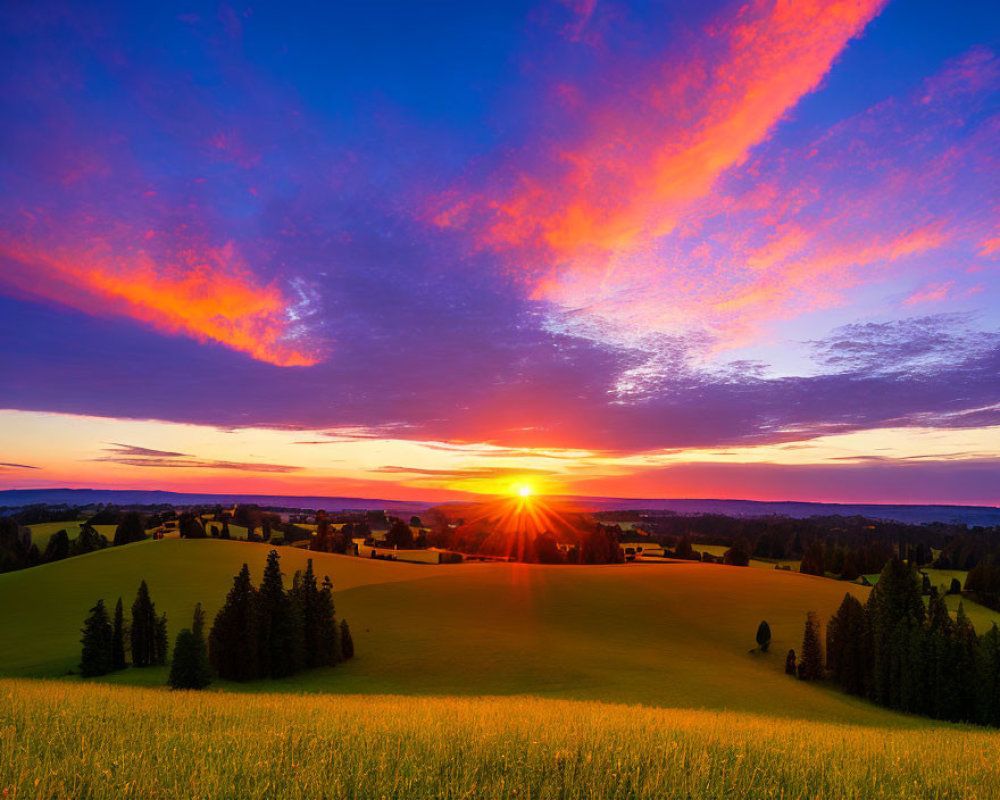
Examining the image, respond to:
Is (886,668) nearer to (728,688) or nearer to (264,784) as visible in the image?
(728,688)

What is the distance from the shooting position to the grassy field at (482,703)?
6.07m

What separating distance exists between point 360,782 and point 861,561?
17092 centimetres

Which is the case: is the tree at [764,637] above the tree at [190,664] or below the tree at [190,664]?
below

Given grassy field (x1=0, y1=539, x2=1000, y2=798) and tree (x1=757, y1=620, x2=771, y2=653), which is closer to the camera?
grassy field (x1=0, y1=539, x2=1000, y2=798)

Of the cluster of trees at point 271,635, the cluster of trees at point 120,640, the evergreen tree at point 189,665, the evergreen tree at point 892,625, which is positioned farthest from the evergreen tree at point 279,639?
the evergreen tree at point 892,625

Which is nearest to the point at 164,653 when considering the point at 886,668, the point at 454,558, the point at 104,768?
the point at 104,768

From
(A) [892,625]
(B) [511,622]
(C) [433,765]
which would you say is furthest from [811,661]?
(C) [433,765]

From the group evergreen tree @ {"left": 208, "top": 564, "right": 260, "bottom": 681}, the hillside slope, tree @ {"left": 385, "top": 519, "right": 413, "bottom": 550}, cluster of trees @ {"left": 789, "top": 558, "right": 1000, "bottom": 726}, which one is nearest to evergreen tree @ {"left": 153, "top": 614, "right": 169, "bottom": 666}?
the hillside slope

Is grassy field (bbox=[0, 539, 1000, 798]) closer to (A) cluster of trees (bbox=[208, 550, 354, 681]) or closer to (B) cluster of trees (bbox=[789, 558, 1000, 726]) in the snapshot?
(A) cluster of trees (bbox=[208, 550, 354, 681])

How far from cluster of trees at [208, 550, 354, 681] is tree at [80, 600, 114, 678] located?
29.8 ft

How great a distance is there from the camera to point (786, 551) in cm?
18788

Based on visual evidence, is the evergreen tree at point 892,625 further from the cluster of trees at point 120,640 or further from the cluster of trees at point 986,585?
the cluster of trees at point 120,640

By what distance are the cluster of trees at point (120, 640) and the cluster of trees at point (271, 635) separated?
288 inches

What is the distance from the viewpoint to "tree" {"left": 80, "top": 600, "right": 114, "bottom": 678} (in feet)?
174
